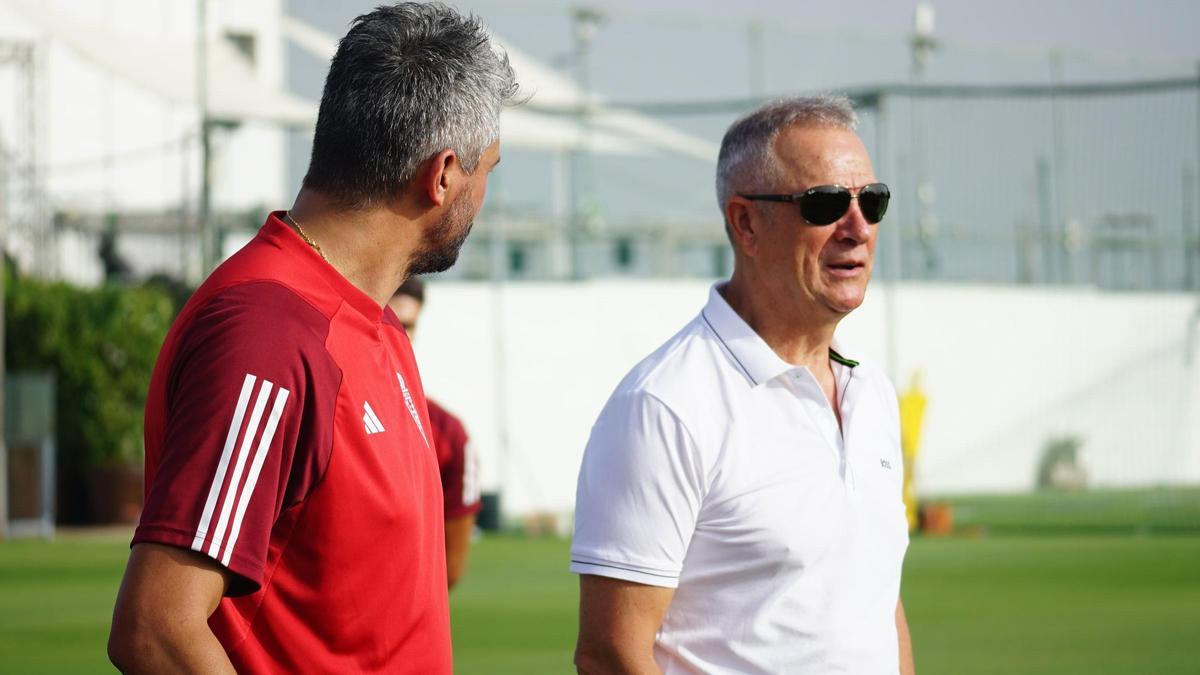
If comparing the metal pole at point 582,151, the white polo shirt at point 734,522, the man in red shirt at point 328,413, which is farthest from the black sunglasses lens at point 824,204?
the metal pole at point 582,151

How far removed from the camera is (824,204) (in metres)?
3.88

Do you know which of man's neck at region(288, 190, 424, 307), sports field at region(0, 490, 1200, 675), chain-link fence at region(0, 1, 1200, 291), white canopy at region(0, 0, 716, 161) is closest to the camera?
man's neck at region(288, 190, 424, 307)

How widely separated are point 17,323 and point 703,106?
10777 millimetres

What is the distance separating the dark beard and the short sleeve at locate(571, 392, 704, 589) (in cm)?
70

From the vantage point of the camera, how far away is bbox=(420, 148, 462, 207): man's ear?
110 inches

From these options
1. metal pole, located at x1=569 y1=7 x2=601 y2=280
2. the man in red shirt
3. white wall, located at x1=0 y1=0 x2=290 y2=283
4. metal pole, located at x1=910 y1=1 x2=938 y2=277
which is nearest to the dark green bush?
white wall, located at x1=0 y1=0 x2=290 y2=283

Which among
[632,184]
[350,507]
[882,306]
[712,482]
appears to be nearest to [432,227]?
[350,507]

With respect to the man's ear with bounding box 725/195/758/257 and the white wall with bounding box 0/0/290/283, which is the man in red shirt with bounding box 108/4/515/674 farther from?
the white wall with bounding box 0/0/290/283

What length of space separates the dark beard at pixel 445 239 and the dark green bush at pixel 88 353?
2219 centimetres

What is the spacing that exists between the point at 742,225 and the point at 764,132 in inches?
8.6

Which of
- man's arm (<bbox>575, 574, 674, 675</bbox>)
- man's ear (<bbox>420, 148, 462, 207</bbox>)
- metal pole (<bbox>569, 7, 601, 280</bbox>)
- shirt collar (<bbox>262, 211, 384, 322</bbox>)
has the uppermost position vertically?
metal pole (<bbox>569, 7, 601, 280</bbox>)

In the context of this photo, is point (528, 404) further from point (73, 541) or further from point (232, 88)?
point (232, 88)

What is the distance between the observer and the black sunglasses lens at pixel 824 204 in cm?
387

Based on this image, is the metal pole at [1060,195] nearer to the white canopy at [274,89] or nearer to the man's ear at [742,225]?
the white canopy at [274,89]
